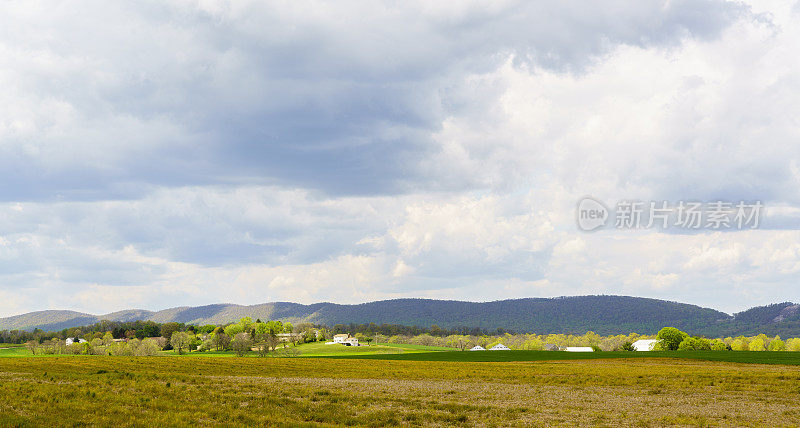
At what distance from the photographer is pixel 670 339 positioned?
483 ft

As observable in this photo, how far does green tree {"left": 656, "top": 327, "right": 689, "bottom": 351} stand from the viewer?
146425mm

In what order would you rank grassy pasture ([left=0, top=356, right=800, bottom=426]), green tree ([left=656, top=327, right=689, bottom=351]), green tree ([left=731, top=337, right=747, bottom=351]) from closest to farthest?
1. grassy pasture ([left=0, top=356, right=800, bottom=426])
2. green tree ([left=656, top=327, right=689, bottom=351])
3. green tree ([left=731, top=337, right=747, bottom=351])

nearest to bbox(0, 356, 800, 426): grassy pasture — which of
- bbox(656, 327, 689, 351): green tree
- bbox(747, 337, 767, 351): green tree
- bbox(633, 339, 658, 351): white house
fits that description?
bbox(656, 327, 689, 351): green tree

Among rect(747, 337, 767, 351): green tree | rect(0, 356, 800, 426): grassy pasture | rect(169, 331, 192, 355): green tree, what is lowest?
rect(747, 337, 767, 351): green tree

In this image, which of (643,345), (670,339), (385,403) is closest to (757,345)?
(643,345)

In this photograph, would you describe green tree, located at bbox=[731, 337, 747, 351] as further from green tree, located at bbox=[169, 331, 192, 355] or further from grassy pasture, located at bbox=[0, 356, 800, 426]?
green tree, located at bbox=[169, 331, 192, 355]

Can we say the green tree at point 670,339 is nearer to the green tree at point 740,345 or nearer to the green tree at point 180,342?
the green tree at point 740,345

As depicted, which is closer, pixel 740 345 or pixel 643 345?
pixel 643 345

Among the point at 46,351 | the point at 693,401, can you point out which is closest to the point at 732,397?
the point at 693,401

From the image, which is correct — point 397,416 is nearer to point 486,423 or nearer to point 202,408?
point 486,423

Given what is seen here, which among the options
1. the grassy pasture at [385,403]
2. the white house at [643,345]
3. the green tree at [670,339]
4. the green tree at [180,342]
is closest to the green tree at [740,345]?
the white house at [643,345]

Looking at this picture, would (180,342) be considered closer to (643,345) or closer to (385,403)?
(643,345)

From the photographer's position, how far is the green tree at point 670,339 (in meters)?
146

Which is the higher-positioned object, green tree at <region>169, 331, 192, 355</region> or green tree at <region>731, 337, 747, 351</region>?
green tree at <region>169, 331, 192, 355</region>
